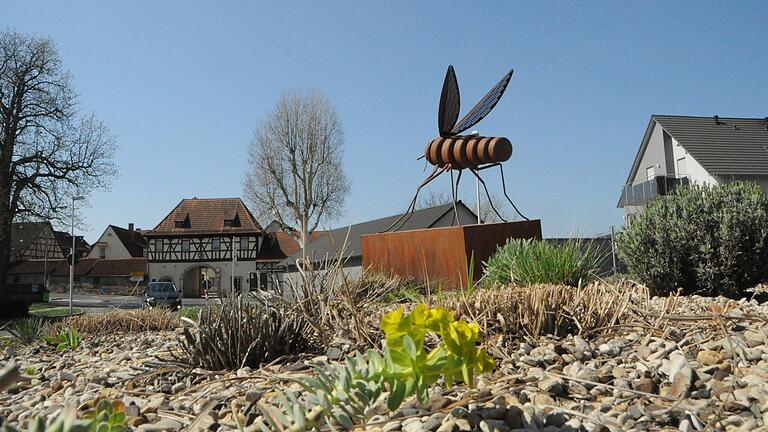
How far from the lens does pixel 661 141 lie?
2836 centimetres

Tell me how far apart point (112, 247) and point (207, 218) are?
642 inches

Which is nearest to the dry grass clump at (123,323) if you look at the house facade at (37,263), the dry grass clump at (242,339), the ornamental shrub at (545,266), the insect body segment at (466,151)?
the dry grass clump at (242,339)

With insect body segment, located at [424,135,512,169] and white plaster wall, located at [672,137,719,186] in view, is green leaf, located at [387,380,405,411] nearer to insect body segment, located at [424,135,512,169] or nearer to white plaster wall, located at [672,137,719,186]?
insect body segment, located at [424,135,512,169]

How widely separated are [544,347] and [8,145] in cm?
2495

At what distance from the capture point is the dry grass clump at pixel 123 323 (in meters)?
6.07

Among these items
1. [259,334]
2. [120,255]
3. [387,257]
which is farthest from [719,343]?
[120,255]

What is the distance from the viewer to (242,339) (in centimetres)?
280

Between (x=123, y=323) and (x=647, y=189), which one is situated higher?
(x=647, y=189)

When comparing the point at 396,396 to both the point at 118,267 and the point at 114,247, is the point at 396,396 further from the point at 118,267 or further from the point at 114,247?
the point at 114,247

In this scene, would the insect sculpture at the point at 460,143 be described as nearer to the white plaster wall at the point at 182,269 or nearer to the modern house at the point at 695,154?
the modern house at the point at 695,154

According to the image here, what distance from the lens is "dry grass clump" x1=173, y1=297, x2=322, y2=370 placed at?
278cm

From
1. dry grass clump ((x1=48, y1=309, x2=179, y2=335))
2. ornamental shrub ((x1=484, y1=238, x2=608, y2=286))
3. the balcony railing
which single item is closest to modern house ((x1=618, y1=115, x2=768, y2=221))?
the balcony railing

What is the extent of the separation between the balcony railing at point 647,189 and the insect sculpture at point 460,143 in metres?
19.3

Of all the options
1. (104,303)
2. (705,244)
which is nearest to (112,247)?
(104,303)
